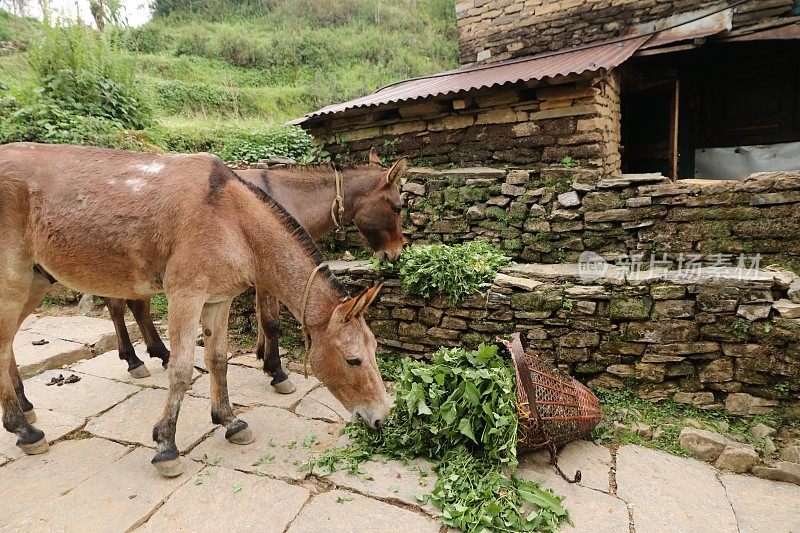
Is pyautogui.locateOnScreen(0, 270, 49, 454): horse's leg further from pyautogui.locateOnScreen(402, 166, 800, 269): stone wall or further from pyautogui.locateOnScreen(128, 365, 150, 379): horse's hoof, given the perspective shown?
pyautogui.locateOnScreen(402, 166, 800, 269): stone wall

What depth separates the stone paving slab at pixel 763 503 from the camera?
108 inches

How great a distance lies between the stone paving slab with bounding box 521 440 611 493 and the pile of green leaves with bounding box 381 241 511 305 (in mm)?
1637

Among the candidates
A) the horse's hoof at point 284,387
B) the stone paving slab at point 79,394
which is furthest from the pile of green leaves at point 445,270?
the stone paving slab at point 79,394

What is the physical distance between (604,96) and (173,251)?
16.8 ft

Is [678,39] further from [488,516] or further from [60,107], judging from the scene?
[60,107]

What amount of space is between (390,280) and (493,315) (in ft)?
3.83

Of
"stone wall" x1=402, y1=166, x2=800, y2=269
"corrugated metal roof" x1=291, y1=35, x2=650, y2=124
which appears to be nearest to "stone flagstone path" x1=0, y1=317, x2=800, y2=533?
"stone wall" x1=402, y1=166, x2=800, y2=269

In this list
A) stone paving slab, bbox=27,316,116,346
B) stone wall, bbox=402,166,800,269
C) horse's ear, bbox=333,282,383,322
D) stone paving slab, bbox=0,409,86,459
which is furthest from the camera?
stone paving slab, bbox=27,316,116,346

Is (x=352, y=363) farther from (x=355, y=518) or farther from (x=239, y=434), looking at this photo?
(x=239, y=434)

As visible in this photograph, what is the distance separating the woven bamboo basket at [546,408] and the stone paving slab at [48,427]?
11.5 ft

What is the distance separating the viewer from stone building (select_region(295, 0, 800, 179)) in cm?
548

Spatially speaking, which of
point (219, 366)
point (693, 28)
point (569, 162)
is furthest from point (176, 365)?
point (693, 28)

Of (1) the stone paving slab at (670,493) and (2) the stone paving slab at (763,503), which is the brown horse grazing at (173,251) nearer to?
(1) the stone paving slab at (670,493)

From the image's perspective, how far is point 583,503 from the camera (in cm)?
286
